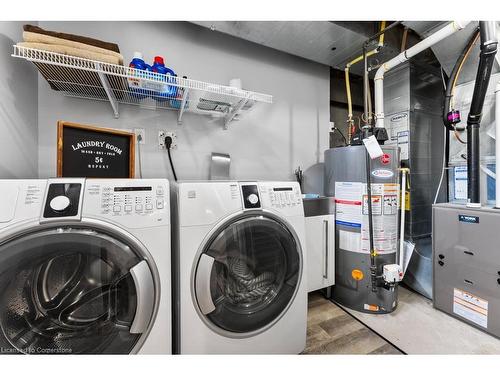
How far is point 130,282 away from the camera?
755 mm

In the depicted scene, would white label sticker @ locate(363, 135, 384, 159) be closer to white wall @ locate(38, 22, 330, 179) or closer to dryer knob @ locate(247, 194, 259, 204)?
white wall @ locate(38, 22, 330, 179)

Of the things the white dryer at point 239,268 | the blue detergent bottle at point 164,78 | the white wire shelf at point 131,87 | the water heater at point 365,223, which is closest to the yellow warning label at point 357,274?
the water heater at point 365,223

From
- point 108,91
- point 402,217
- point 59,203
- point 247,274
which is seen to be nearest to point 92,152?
point 108,91

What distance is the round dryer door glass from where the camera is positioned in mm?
875

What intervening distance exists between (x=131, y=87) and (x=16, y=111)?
54cm

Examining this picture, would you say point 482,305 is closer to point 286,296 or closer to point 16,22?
point 286,296

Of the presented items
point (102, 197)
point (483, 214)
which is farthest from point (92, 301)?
point (483, 214)

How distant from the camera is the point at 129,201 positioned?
0.79 meters

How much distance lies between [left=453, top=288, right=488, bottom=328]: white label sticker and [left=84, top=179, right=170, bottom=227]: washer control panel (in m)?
1.91

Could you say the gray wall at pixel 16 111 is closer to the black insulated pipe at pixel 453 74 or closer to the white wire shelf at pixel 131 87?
the white wire shelf at pixel 131 87

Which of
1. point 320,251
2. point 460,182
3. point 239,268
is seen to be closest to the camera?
point 239,268

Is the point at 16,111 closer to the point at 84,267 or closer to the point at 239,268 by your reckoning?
the point at 84,267
